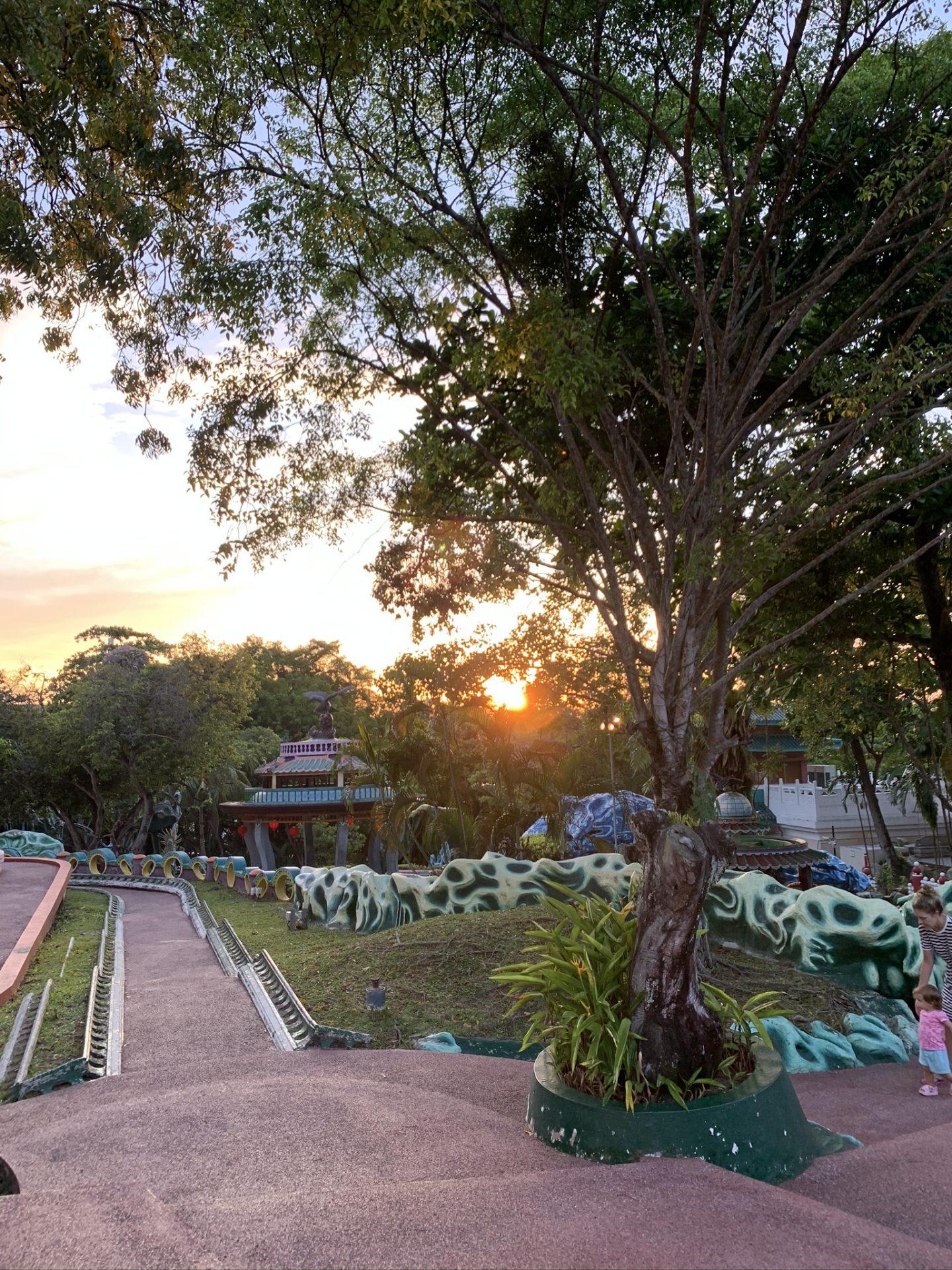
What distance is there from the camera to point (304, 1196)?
3.86m

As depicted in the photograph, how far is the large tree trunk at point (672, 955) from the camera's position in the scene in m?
5.21

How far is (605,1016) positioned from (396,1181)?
1471mm

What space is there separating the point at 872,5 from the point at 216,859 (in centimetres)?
2288

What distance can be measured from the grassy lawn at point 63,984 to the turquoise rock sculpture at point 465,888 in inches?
154

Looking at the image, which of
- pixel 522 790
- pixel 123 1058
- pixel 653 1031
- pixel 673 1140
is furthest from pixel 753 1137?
pixel 522 790

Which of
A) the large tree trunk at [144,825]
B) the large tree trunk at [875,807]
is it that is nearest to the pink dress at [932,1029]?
the large tree trunk at [875,807]

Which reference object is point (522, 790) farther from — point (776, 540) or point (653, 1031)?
point (653, 1031)

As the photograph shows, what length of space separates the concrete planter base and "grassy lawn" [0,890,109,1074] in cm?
488

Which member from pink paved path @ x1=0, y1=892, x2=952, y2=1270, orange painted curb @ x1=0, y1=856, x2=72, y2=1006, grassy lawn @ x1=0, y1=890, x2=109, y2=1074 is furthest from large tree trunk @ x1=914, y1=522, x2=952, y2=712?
orange painted curb @ x1=0, y1=856, x2=72, y2=1006

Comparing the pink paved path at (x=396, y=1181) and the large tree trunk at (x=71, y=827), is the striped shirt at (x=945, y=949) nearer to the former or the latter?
the pink paved path at (x=396, y=1181)

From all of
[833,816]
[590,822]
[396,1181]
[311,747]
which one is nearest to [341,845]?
[311,747]

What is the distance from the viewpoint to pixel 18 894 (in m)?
18.8

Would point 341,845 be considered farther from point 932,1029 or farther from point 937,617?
point 932,1029

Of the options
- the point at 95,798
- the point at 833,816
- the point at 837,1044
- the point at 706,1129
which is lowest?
the point at 837,1044
